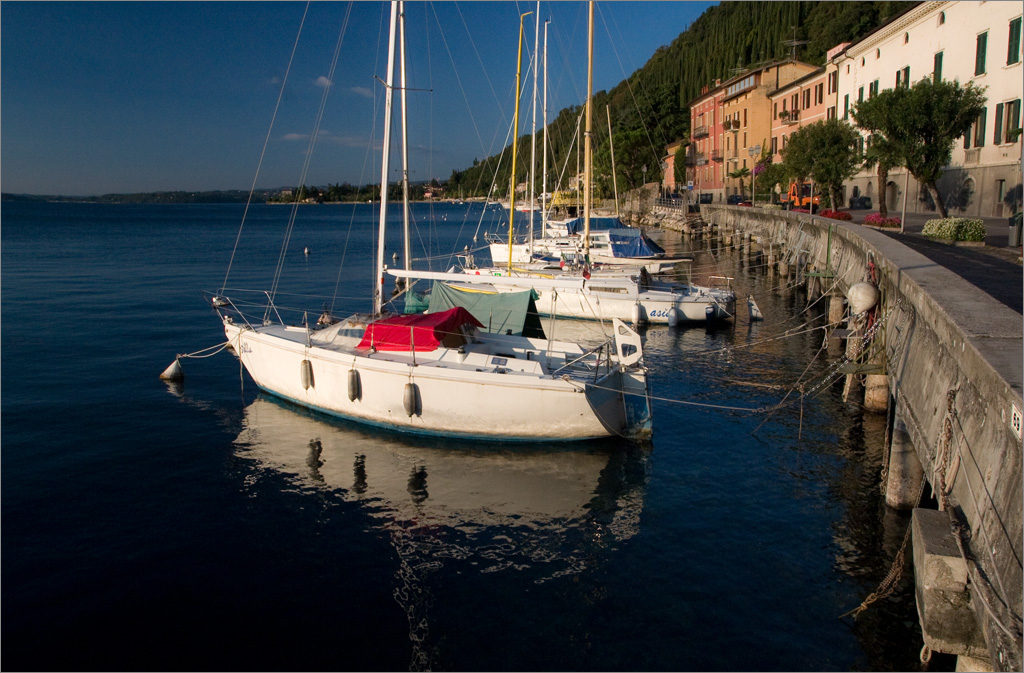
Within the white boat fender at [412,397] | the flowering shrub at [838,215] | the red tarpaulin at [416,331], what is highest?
the flowering shrub at [838,215]

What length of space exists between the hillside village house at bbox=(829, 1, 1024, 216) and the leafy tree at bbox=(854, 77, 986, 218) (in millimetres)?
3873

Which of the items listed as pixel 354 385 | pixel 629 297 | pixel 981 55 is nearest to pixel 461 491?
pixel 354 385

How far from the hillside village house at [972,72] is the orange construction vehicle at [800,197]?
278 inches

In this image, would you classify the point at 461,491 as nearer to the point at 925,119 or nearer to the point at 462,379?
the point at 462,379

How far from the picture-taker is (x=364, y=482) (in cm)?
1430

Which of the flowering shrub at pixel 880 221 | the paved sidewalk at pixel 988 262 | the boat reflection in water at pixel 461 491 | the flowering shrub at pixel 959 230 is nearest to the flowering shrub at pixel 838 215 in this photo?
the flowering shrub at pixel 880 221

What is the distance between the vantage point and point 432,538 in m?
11.9

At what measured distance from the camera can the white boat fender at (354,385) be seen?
54.1 feet

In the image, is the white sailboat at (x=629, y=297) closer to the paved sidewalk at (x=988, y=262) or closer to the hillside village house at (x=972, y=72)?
the paved sidewalk at (x=988, y=262)

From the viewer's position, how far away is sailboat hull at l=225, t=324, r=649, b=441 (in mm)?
15125

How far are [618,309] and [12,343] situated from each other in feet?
73.7

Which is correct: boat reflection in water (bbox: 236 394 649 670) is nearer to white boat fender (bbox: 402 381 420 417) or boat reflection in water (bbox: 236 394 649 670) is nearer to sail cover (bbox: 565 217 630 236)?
white boat fender (bbox: 402 381 420 417)

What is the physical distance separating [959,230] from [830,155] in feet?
64.3

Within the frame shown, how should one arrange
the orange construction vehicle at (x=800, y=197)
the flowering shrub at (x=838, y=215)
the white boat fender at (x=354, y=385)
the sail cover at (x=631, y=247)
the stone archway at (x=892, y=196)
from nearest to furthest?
1. the white boat fender at (x=354, y=385)
2. the flowering shrub at (x=838, y=215)
3. the sail cover at (x=631, y=247)
4. the stone archway at (x=892, y=196)
5. the orange construction vehicle at (x=800, y=197)
